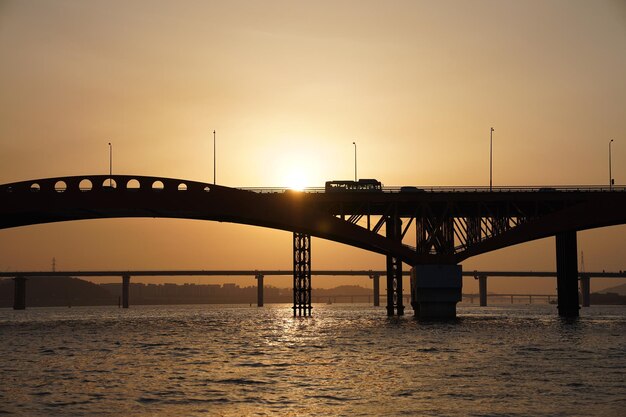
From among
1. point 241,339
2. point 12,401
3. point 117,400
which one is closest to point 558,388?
point 117,400

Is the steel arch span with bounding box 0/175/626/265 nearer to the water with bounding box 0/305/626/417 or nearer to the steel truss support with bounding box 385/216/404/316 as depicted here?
the steel truss support with bounding box 385/216/404/316

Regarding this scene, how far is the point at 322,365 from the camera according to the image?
174ft

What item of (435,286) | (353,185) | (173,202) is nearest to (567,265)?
(435,286)

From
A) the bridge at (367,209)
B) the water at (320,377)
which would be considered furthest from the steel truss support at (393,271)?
the water at (320,377)

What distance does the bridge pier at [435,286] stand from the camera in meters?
112

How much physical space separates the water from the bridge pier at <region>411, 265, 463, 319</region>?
35.0m

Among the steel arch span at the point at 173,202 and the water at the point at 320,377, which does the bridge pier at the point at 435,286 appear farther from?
the water at the point at 320,377

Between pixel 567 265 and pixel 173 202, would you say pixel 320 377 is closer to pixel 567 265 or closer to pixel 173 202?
pixel 173 202

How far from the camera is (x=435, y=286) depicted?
112375 millimetres

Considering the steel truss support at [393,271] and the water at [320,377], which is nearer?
→ the water at [320,377]

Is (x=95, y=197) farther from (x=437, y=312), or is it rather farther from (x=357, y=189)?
(x=437, y=312)

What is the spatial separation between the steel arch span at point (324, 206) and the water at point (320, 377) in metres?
36.0

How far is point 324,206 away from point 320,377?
7028 cm

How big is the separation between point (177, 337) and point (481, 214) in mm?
48874
